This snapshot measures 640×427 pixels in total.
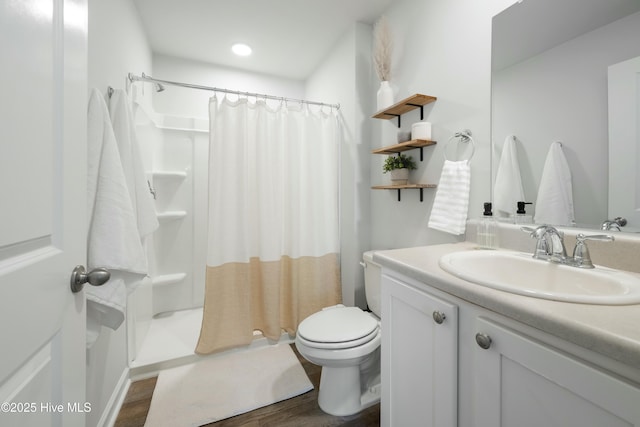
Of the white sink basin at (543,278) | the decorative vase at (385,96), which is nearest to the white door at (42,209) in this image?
the white sink basin at (543,278)

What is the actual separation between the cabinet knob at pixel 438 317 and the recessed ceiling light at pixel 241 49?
253 centimetres

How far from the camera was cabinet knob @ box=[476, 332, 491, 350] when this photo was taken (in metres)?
0.63

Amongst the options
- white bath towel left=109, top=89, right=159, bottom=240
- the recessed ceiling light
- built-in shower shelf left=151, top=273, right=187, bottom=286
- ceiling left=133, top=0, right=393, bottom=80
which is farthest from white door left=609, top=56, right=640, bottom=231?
built-in shower shelf left=151, top=273, right=187, bottom=286

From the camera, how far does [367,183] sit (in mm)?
2121

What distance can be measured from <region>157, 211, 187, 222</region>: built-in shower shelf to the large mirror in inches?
95.2

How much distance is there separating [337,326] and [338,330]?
45 millimetres

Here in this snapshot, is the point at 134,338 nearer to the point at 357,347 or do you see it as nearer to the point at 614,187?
the point at 357,347

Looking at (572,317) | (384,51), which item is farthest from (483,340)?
(384,51)

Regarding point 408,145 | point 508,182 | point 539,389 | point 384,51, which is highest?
point 384,51

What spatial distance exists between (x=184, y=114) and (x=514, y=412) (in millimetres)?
2976

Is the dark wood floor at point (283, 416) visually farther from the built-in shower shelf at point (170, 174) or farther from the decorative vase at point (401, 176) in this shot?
the built-in shower shelf at point (170, 174)

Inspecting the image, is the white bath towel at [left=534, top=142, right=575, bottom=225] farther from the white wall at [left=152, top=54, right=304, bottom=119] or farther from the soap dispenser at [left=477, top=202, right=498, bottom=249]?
A: the white wall at [left=152, top=54, right=304, bottom=119]

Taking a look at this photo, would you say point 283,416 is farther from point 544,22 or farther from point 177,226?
point 544,22

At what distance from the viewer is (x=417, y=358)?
85 centimetres
